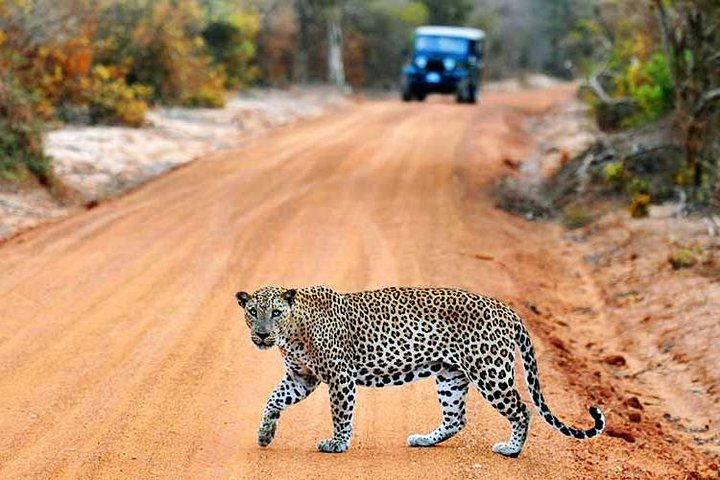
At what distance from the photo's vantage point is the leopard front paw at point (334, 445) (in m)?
8.05

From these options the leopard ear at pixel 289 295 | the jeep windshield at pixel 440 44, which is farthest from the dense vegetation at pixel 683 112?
the jeep windshield at pixel 440 44

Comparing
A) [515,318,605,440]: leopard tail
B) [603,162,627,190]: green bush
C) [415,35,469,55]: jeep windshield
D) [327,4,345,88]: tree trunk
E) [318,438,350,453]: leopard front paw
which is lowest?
[327,4,345,88]: tree trunk

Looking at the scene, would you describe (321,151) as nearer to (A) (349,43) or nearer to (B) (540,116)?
(B) (540,116)

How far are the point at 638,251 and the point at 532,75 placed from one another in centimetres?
4614

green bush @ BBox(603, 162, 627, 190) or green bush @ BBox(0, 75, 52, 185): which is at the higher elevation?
green bush @ BBox(0, 75, 52, 185)

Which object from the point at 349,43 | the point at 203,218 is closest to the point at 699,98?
the point at 203,218

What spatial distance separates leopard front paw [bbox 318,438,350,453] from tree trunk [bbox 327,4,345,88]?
40.1 metres

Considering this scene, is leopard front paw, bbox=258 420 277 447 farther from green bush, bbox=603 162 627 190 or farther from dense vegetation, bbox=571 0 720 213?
green bush, bbox=603 162 627 190

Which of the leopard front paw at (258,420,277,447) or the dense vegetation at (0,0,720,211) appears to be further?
the dense vegetation at (0,0,720,211)

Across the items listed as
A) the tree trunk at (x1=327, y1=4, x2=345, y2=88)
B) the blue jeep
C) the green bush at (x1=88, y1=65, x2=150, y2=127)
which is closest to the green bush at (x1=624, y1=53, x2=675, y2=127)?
→ the green bush at (x1=88, y1=65, x2=150, y2=127)

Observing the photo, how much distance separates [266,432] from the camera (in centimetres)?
815

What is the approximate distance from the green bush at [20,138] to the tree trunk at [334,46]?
29403 mm

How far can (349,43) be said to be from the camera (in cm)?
5156

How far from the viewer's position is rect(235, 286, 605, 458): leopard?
7820mm
